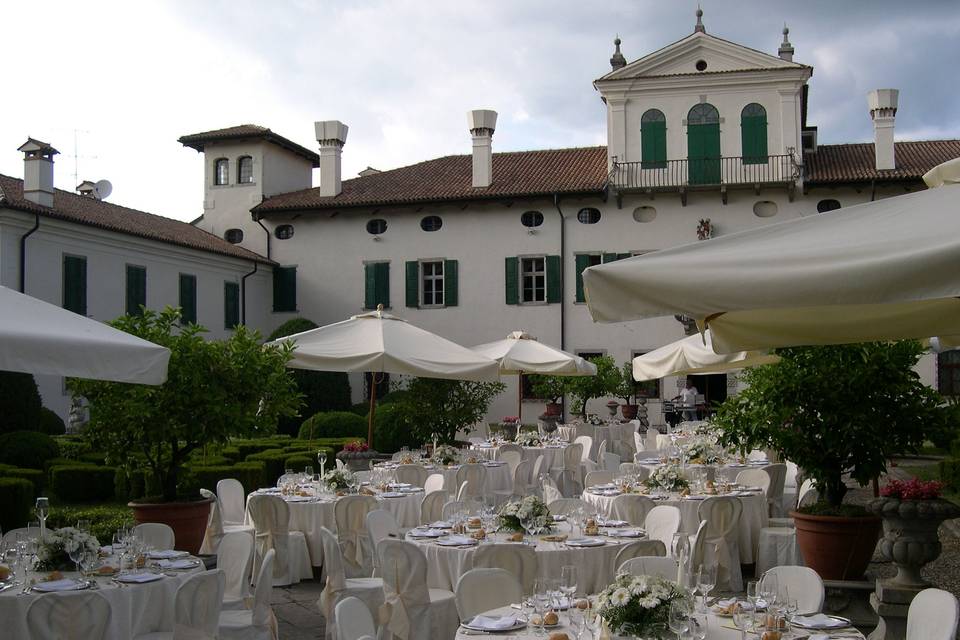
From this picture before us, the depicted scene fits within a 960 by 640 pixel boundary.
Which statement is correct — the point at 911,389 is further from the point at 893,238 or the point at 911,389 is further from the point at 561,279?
the point at 561,279

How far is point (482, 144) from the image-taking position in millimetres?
29172

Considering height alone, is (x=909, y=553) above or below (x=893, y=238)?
below

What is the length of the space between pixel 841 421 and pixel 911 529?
0.82 metres

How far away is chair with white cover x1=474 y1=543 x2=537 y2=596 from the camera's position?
20.1 feet

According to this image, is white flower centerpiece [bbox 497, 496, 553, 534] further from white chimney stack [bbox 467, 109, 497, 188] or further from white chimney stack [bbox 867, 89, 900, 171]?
white chimney stack [bbox 867, 89, 900, 171]

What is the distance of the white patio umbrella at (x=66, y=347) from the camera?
458cm

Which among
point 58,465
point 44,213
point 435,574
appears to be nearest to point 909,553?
point 435,574

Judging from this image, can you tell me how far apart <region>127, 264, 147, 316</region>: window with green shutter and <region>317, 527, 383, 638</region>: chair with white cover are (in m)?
19.6

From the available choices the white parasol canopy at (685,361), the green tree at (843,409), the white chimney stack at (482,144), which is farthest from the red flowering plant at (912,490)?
the white chimney stack at (482,144)

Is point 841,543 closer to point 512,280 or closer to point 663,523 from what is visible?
point 663,523

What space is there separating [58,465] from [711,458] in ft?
32.0

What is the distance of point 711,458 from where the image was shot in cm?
1123

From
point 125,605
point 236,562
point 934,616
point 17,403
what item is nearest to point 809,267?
point 934,616

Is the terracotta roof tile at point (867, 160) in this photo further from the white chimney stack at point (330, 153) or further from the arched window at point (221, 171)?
the arched window at point (221, 171)
